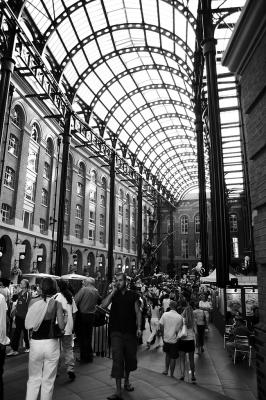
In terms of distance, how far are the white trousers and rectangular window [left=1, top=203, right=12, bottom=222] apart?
20477 mm

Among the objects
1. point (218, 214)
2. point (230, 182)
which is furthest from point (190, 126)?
point (218, 214)

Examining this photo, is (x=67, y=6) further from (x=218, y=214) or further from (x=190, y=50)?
(x=218, y=214)

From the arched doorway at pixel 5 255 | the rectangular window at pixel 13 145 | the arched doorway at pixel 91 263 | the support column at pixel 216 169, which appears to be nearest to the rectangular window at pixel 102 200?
the arched doorway at pixel 91 263

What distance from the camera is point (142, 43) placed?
90.1ft

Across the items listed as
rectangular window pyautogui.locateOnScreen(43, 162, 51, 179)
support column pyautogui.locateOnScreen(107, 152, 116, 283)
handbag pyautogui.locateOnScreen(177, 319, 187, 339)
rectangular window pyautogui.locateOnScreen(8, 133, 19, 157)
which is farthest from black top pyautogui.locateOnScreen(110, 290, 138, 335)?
rectangular window pyautogui.locateOnScreen(43, 162, 51, 179)

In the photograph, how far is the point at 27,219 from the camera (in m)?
26.0

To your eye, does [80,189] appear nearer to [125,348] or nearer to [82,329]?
[82,329]

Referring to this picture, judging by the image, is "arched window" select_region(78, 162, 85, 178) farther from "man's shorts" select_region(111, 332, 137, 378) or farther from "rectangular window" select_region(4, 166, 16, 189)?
"man's shorts" select_region(111, 332, 137, 378)

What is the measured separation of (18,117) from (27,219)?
26.0 ft

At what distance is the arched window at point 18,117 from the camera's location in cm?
2456

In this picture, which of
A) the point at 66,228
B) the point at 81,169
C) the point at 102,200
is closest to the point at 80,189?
the point at 81,169

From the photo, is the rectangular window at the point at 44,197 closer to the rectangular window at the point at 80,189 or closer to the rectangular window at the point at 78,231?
the rectangular window at the point at 80,189

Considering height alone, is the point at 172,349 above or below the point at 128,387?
above

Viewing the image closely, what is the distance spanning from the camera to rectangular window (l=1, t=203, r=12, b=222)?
22.9m
